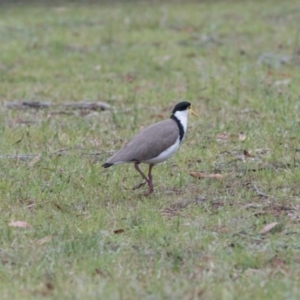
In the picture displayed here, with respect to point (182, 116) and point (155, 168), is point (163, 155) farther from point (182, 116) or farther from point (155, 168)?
point (155, 168)

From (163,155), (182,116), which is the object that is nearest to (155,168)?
(182,116)

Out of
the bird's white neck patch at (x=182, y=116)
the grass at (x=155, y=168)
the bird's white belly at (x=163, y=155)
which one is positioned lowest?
the grass at (x=155, y=168)

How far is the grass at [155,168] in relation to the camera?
Result: 5.31 metres

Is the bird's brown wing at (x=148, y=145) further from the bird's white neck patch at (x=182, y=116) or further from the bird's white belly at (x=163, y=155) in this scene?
the bird's white neck patch at (x=182, y=116)

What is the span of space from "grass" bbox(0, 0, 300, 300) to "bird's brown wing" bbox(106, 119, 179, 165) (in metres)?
0.31

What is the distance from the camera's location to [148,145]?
6.98 m

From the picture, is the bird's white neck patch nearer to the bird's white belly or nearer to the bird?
the bird

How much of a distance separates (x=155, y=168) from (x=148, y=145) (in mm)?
890

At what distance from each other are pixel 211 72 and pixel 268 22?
15.1ft

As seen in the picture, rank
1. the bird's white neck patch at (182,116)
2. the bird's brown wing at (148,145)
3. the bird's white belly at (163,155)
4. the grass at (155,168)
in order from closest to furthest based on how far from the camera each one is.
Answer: the grass at (155,168), the bird's brown wing at (148,145), the bird's white belly at (163,155), the bird's white neck patch at (182,116)

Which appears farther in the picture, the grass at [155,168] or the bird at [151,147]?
the bird at [151,147]

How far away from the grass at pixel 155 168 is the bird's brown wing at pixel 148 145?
0.31 m

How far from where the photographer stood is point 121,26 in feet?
52.2

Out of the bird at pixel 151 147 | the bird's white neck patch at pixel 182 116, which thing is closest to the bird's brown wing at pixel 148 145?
the bird at pixel 151 147
